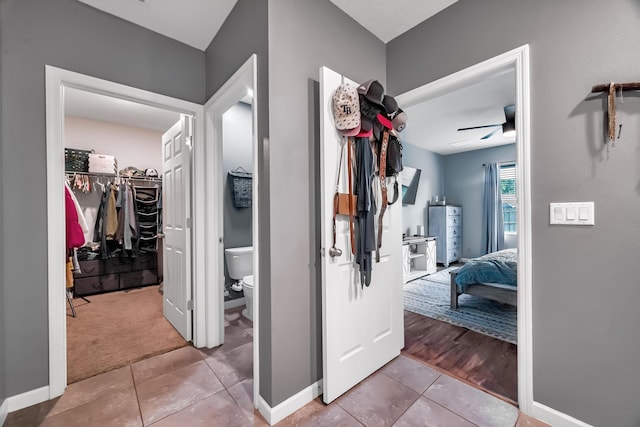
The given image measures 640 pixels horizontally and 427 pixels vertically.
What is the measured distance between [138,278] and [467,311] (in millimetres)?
4611

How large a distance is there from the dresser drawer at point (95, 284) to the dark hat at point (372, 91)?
4.30 m

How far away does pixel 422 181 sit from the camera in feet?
18.8

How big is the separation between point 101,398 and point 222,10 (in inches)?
105

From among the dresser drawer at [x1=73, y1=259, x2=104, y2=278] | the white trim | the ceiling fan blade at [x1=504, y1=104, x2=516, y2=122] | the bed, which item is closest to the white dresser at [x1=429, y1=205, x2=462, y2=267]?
the bed

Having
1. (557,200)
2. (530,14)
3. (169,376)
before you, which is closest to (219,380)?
(169,376)

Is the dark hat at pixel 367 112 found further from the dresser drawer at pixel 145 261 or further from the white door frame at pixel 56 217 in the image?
the dresser drawer at pixel 145 261

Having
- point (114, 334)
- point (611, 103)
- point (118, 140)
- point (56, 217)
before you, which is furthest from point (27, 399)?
point (118, 140)

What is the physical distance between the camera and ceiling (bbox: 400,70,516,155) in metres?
3.03

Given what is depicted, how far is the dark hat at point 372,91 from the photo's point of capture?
1.56 meters

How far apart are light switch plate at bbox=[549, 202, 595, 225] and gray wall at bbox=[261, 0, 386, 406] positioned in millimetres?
1274

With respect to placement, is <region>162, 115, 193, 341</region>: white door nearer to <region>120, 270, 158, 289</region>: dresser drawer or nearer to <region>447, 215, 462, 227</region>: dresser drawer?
<region>120, 270, 158, 289</region>: dresser drawer

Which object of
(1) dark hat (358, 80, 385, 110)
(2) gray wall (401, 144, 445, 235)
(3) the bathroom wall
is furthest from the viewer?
(2) gray wall (401, 144, 445, 235)

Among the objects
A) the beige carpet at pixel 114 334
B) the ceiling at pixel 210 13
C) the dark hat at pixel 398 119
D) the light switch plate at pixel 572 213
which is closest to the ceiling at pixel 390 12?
the ceiling at pixel 210 13

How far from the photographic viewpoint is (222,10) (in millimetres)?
1821
